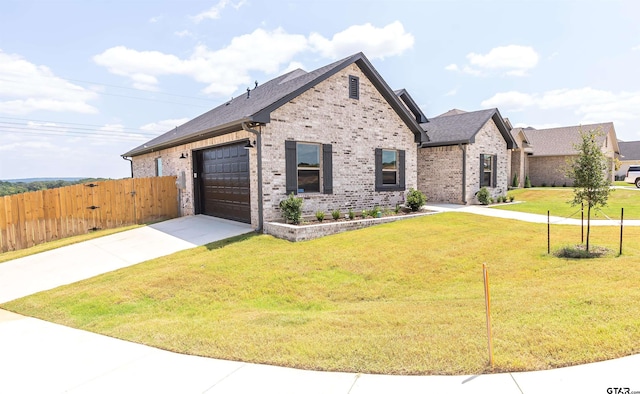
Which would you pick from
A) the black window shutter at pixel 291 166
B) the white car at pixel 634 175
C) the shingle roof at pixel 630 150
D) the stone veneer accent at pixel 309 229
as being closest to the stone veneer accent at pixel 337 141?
the black window shutter at pixel 291 166

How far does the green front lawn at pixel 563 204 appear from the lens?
1412 centimetres

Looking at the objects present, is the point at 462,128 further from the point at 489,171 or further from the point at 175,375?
the point at 175,375

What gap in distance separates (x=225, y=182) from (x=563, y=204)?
16849 mm

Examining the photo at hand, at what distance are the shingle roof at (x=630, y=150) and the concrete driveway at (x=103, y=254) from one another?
5406 centimetres

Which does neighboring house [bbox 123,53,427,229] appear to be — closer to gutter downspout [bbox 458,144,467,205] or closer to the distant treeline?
gutter downspout [bbox 458,144,467,205]

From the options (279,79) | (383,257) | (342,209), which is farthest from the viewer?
(279,79)

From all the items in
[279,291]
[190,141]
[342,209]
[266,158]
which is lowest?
[279,291]

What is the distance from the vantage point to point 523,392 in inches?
113

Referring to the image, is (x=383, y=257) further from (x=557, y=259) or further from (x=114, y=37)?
(x=114, y=37)

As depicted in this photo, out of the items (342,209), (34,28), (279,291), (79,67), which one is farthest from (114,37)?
(279,291)

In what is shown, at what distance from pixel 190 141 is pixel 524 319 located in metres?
14.3

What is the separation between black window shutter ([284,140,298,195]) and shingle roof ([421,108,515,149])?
32.3 feet

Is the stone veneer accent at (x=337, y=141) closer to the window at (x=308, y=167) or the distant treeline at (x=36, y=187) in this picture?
the window at (x=308, y=167)

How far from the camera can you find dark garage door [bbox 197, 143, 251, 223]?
39.9 feet
